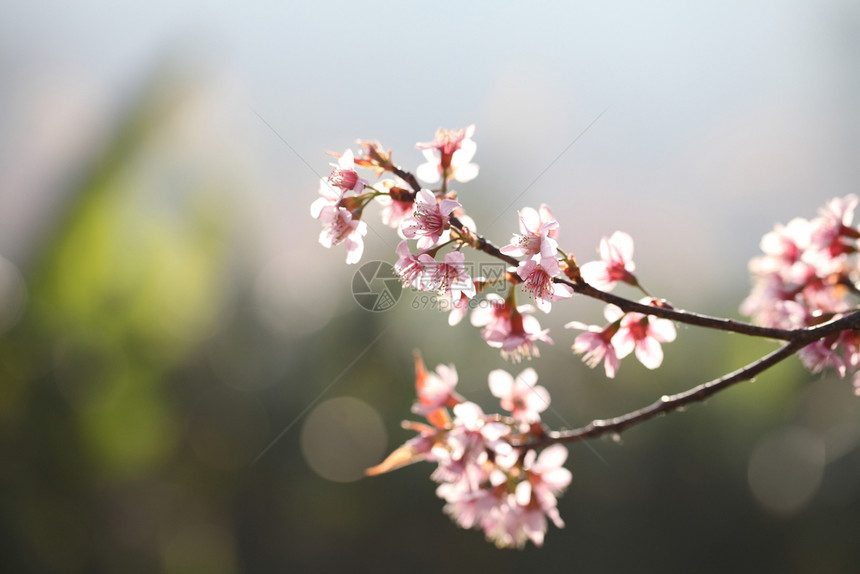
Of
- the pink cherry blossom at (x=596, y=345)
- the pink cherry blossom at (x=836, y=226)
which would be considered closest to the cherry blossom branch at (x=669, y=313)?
the pink cherry blossom at (x=596, y=345)

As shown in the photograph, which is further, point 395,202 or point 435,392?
point 435,392

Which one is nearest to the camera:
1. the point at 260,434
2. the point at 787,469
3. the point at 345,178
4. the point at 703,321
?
the point at 703,321

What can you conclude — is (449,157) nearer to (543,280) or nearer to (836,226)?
(543,280)

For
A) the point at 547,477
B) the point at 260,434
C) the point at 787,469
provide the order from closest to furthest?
1. the point at 547,477
2. the point at 787,469
3. the point at 260,434

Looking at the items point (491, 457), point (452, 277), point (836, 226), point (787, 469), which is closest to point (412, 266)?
point (452, 277)

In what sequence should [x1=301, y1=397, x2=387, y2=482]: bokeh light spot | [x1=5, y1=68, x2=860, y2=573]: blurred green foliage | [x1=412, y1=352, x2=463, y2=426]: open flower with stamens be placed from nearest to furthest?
[x1=412, y1=352, x2=463, y2=426]: open flower with stamens, [x1=5, y1=68, x2=860, y2=573]: blurred green foliage, [x1=301, y1=397, x2=387, y2=482]: bokeh light spot

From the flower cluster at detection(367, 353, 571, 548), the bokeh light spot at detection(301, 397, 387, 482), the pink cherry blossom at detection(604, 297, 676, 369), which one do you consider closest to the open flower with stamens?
the flower cluster at detection(367, 353, 571, 548)

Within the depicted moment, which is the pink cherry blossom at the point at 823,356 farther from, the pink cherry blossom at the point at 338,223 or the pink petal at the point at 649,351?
the pink cherry blossom at the point at 338,223

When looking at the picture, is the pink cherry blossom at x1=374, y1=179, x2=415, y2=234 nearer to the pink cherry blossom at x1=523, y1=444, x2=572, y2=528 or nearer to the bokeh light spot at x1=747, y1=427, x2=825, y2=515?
the pink cherry blossom at x1=523, y1=444, x2=572, y2=528
